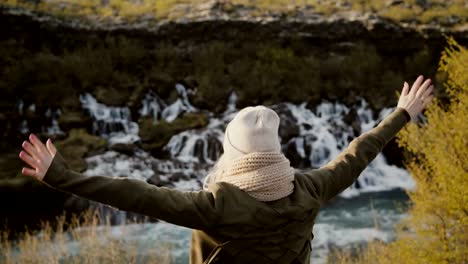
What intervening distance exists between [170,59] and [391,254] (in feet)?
63.4

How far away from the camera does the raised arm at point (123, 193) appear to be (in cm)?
132

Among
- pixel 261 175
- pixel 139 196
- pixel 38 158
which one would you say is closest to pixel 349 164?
pixel 261 175

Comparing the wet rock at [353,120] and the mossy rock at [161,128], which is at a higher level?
the mossy rock at [161,128]

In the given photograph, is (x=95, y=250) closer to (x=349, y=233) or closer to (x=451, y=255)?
(x=451, y=255)

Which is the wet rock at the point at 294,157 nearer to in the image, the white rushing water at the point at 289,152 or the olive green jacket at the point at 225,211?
the white rushing water at the point at 289,152

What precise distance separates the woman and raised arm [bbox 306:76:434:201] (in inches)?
3.4

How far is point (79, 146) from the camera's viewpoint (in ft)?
53.9

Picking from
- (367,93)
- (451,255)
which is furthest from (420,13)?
(451,255)

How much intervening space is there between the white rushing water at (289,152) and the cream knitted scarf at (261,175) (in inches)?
331

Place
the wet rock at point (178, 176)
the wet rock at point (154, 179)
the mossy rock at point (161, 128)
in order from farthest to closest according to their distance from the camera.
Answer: the mossy rock at point (161, 128) → the wet rock at point (178, 176) → the wet rock at point (154, 179)

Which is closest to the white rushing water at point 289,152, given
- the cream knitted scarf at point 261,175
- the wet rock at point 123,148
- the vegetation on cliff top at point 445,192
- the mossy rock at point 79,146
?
the wet rock at point 123,148

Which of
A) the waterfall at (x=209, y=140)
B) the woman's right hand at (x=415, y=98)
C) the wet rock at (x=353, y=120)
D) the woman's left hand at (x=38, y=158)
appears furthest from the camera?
the wet rock at (x=353, y=120)

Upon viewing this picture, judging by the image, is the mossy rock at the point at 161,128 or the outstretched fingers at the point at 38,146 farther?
the mossy rock at the point at 161,128

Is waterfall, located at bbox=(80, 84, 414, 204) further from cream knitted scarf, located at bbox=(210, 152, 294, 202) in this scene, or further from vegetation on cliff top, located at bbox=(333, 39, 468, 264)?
cream knitted scarf, located at bbox=(210, 152, 294, 202)
